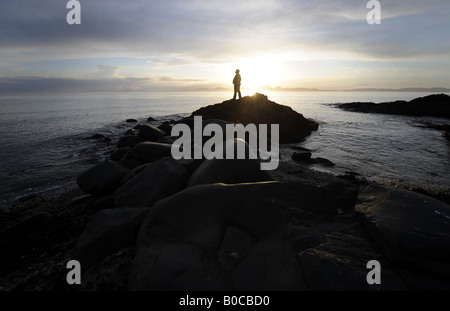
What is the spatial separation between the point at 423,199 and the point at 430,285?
1.92 meters

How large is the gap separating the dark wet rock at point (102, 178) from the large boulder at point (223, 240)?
11.2 ft

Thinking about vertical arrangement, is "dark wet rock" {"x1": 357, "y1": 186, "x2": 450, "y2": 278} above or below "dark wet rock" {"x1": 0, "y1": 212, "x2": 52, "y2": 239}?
above

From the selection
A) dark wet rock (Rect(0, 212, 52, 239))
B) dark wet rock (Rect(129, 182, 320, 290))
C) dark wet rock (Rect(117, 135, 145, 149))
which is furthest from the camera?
dark wet rock (Rect(117, 135, 145, 149))

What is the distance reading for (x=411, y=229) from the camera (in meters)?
3.08

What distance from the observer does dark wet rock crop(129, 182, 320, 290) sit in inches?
106

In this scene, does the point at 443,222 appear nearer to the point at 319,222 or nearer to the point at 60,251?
the point at 319,222

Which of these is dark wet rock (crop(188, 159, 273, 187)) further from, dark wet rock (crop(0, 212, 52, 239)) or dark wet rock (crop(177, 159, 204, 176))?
dark wet rock (crop(0, 212, 52, 239))

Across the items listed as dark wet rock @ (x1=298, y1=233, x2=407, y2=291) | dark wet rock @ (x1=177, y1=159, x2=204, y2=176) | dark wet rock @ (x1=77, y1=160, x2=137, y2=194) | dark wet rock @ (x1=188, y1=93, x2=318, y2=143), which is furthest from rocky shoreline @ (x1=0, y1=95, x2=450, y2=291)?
dark wet rock @ (x1=188, y1=93, x2=318, y2=143)

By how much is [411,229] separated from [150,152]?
716 centimetres

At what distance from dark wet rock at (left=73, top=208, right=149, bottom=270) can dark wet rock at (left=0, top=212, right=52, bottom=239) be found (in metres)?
2.21

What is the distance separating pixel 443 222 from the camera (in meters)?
3.28

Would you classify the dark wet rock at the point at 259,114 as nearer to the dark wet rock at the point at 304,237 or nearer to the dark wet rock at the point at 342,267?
the dark wet rock at the point at 304,237
